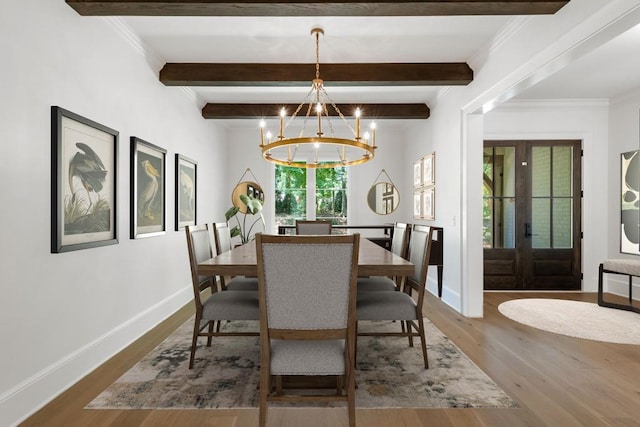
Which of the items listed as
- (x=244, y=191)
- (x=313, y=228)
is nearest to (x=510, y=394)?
(x=313, y=228)

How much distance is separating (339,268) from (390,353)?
4.64ft

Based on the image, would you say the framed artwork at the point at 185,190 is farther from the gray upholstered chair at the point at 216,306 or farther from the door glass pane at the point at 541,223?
the door glass pane at the point at 541,223

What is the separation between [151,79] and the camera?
3281 millimetres

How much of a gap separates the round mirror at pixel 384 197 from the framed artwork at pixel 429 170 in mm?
1130

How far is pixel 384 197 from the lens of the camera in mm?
6078

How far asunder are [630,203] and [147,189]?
567 cm

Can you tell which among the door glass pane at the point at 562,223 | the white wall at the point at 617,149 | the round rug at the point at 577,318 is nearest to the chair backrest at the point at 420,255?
the round rug at the point at 577,318

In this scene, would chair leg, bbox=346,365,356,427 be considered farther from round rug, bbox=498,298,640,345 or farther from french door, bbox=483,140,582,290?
french door, bbox=483,140,582,290

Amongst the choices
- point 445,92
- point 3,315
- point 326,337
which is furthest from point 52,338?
point 445,92

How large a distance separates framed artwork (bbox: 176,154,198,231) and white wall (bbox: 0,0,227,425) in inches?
24.4

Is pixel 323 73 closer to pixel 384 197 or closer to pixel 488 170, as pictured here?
pixel 488 170

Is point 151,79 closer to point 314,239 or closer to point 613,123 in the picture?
point 314,239

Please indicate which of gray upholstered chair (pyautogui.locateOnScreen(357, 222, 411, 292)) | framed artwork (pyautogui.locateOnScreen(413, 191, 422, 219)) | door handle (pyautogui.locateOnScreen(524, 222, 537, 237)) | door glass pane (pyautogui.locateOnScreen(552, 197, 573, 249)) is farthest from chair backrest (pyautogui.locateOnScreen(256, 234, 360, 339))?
door glass pane (pyautogui.locateOnScreen(552, 197, 573, 249))

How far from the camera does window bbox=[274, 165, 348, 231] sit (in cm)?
620
